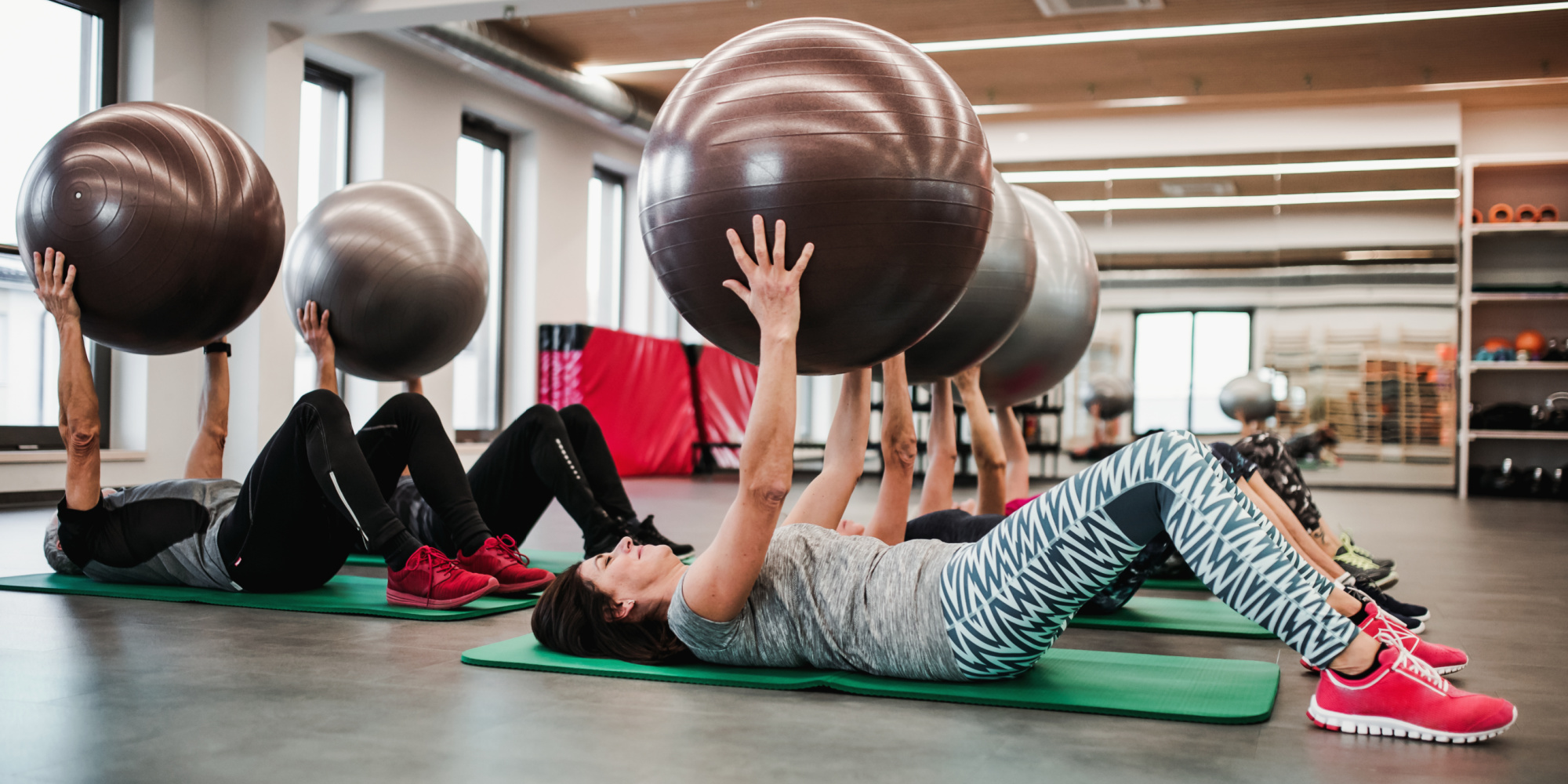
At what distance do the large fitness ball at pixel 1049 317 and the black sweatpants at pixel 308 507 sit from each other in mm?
1802

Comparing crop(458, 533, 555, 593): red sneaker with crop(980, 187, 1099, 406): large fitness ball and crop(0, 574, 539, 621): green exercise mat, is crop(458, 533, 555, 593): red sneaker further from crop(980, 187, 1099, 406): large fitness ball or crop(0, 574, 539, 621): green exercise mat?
crop(980, 187, 1099, 406): large fitness ball

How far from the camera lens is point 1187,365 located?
1113 cm

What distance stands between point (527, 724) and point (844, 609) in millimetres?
558

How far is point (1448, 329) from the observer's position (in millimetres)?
10492

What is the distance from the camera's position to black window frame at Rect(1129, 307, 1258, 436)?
11.0m

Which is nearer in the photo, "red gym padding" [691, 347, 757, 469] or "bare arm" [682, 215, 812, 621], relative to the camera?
"bare arm" [682, 215, 812, 621]

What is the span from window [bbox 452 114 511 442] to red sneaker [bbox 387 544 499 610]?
20.7ft

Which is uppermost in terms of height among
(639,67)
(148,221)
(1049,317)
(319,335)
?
(639,67)

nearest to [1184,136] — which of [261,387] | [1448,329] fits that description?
[1448,329]

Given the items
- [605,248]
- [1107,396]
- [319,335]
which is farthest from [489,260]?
[319,335]

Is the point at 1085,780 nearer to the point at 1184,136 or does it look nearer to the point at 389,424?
the point at 389,424

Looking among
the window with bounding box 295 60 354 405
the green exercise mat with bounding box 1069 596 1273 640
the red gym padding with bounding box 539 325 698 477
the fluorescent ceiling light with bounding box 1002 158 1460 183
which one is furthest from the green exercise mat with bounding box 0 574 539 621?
the fluorescent ceiling light with bounding box 1002 158 1460 183

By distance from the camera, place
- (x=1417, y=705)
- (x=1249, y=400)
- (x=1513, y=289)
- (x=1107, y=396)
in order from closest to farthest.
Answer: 1. (x=1417, y=705)
2. (x=1249, y=400)
3. (x=1107, y=396)
4. (x=1513, y=289)

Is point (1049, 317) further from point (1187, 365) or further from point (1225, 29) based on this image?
point (1187, 365)
